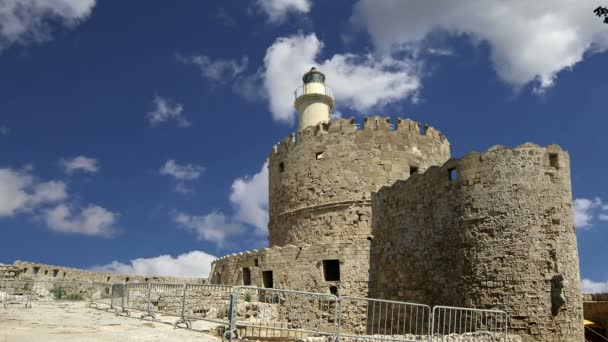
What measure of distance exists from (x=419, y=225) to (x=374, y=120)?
6.19m

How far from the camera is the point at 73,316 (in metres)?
12.3

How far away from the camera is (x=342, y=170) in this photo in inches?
780

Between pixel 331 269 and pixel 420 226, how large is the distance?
4545 millimetres

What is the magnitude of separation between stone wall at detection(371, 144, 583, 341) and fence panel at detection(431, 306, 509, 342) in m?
0.24

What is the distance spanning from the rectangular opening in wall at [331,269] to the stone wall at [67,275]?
14.5 meters

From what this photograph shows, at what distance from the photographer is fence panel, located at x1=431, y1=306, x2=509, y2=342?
11.7 metres

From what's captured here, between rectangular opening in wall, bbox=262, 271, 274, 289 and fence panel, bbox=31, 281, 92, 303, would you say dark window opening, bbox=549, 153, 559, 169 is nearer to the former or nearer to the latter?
rectangular opening in wall, bbox=262, 271, 274, 289

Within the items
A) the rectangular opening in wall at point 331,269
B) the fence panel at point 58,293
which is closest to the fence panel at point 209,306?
the rectangular opening in wall at point 331,269

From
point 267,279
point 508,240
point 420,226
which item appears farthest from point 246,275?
point 508,240

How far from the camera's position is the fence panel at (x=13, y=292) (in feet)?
50.5

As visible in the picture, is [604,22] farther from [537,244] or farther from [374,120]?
[374,120]

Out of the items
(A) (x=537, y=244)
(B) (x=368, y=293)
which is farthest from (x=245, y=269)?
(A) (x=537, y=244)

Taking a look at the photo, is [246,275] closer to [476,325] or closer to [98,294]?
[98,294]

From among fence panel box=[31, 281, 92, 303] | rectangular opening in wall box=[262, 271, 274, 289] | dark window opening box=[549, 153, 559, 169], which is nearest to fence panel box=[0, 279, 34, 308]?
fence panel box=[31, 281, 92, 303]
